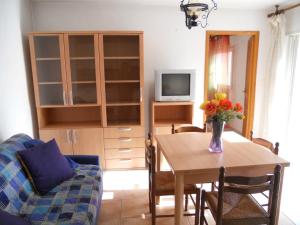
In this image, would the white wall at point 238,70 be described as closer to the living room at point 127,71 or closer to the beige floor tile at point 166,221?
the living room at point 127,71

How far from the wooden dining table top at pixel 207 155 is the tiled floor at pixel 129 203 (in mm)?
782

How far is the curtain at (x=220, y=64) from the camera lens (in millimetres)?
5402

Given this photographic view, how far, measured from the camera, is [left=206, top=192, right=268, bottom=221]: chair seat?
1650mm

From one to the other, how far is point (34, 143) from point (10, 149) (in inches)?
14.1

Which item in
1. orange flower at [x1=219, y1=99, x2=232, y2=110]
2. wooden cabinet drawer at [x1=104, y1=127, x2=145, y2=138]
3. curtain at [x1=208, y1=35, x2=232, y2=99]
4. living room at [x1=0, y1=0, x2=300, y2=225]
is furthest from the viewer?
curtain at [x1=208, y1=35, x2=232, y2=99]

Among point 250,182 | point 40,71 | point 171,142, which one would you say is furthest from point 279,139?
point 40,71

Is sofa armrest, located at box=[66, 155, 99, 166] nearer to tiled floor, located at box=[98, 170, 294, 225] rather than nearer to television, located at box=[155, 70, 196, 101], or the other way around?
tiled floor, located at box=[98, 170, 294, 225]

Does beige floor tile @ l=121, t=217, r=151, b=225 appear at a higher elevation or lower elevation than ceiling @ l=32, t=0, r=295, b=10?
lower

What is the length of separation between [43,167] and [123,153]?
57.0 inches

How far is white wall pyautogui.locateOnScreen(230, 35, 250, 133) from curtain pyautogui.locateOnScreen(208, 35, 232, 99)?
4.4 inches

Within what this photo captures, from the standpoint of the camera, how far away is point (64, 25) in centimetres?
340

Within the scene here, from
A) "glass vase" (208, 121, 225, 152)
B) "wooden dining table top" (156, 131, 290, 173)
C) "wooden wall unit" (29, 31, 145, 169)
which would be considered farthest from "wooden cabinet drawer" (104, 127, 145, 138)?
"glass vase" (208, 121, 225, 152)

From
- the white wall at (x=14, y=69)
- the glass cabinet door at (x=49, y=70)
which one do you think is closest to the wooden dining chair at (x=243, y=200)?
the white wall at (x=14, y=69)

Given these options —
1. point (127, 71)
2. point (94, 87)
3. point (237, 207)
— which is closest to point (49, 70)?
point (94, 87)
